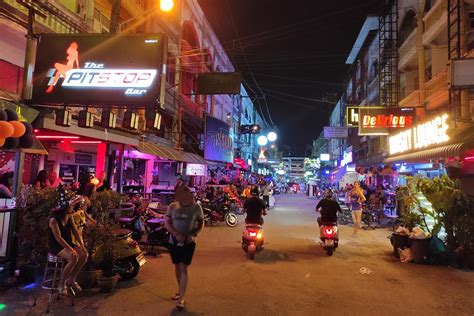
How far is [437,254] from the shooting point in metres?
9.09

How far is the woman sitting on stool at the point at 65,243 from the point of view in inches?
226

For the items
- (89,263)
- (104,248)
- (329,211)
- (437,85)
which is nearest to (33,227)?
(89,263)

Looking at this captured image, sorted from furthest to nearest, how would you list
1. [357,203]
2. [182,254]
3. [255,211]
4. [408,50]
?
1. [408,50]
2. [357,203]
3. [255,211]
4. [182,254]

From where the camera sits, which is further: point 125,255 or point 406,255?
point 406,255

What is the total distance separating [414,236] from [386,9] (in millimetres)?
21682

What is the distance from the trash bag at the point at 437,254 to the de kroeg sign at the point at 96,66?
897cm

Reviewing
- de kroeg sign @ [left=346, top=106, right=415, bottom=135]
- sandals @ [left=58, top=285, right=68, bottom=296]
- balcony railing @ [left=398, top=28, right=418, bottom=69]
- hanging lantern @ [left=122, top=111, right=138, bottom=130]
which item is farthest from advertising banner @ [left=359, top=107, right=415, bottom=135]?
sandals @ [left=58, top=285, right=68, bottom=296]

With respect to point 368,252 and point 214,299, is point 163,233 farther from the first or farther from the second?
point 368,252

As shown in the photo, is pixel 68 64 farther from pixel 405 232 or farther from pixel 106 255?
pixel 405 232

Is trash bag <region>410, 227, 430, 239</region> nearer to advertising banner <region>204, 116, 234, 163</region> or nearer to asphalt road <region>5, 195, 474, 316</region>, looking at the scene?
asphalt road <region>5, 195, 474, 316</region>

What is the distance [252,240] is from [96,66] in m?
7.17

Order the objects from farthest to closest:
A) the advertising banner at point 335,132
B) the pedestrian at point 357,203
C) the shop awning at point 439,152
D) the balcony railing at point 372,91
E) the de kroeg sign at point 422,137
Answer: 1. the advertising banner at point 335,132
2. the balcony railing at point 372,91
3. the pedestrian at point 357,203
4. the de kroeg sign at point 422,137
5. the shop awning at point 439,152

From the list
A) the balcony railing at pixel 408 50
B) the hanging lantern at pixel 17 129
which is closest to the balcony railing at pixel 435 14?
the balcony railing at pixel 408 50

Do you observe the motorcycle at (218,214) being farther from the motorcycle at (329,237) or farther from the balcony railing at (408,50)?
the balcony railing at (408,50)
